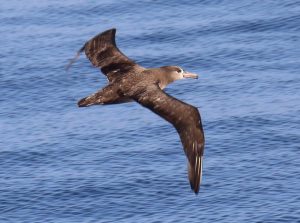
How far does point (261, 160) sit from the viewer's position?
6031cm

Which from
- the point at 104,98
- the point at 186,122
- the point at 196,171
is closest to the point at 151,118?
the point at 104,98

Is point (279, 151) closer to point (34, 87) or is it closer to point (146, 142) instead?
point (146, 142)

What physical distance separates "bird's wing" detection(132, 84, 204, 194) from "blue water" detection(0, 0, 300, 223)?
23.7 m

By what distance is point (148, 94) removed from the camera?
103 ft

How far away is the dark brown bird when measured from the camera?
2964 centimetres

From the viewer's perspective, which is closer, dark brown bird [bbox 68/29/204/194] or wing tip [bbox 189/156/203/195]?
wing tip [bbox 189/156/203/195]

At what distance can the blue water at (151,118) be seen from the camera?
185 ft

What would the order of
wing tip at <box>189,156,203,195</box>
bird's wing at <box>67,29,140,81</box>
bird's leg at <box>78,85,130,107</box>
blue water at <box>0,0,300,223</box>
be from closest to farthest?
wing tip at <box>189,156,203,195</box>
bird's leg at <box>78,85,130,107</box>
bird's wing at <box>67,29,140,81</box>
blue water at <box>0,0,300,223</box>

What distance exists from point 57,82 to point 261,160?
675 inches

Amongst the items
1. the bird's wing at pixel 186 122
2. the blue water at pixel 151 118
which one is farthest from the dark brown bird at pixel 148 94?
the blue water at pixel 151 118

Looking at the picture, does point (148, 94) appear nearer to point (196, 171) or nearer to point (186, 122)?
point (186, 122)

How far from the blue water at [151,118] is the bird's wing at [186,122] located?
23.7 m

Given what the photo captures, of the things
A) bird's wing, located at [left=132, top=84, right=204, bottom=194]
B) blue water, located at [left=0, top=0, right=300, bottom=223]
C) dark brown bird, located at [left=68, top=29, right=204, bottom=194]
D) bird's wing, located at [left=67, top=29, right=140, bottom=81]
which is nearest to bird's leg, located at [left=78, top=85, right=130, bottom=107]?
dark brown bird, located at [left=68, top=29, right=204, bottom=194]

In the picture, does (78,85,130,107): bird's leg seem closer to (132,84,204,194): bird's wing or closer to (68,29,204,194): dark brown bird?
(68,29,204,194): dark brown bird
